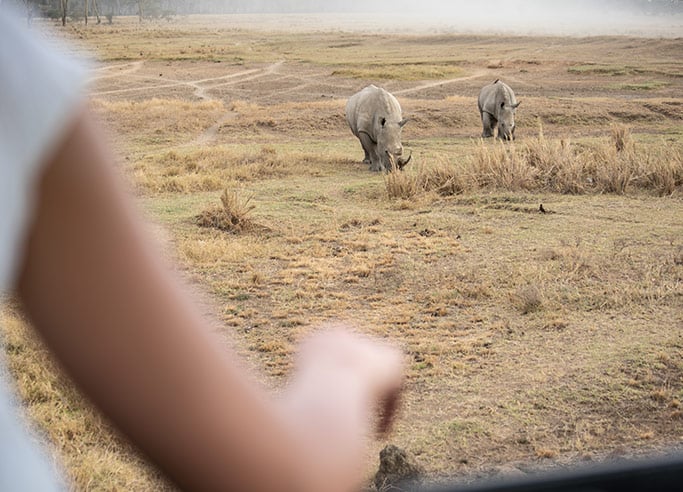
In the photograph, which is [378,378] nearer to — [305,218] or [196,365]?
[196,365]

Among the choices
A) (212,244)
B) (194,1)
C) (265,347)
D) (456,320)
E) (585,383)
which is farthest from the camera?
(194,1)

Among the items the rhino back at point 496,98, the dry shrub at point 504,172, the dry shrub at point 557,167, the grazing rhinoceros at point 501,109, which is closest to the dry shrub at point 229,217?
the dry shrub at point 504,172

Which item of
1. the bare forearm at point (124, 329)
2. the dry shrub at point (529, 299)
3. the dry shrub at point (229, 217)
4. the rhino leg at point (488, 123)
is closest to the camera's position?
the bare forearm at point (124, 329)

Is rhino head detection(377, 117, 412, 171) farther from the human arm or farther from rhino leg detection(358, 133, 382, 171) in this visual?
the human arm

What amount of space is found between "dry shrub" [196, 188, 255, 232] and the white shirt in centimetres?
807

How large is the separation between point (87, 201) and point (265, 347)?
504cm

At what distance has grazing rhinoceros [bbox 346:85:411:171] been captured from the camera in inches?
504

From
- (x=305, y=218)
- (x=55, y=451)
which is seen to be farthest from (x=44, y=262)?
(x=305, y=218)

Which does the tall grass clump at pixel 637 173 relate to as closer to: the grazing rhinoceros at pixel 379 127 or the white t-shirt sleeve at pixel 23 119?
the grazing rhinoceros at pixel 379 127

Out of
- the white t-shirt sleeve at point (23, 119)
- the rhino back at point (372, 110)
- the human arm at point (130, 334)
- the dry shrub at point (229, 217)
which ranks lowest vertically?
the dry shrub at point (229, 217)

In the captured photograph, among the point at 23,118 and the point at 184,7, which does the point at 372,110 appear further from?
the point at 184,7

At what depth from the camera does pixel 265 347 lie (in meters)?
5.44

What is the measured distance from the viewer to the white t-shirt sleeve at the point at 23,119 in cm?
47

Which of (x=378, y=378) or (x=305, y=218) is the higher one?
(x=378, y=378)
